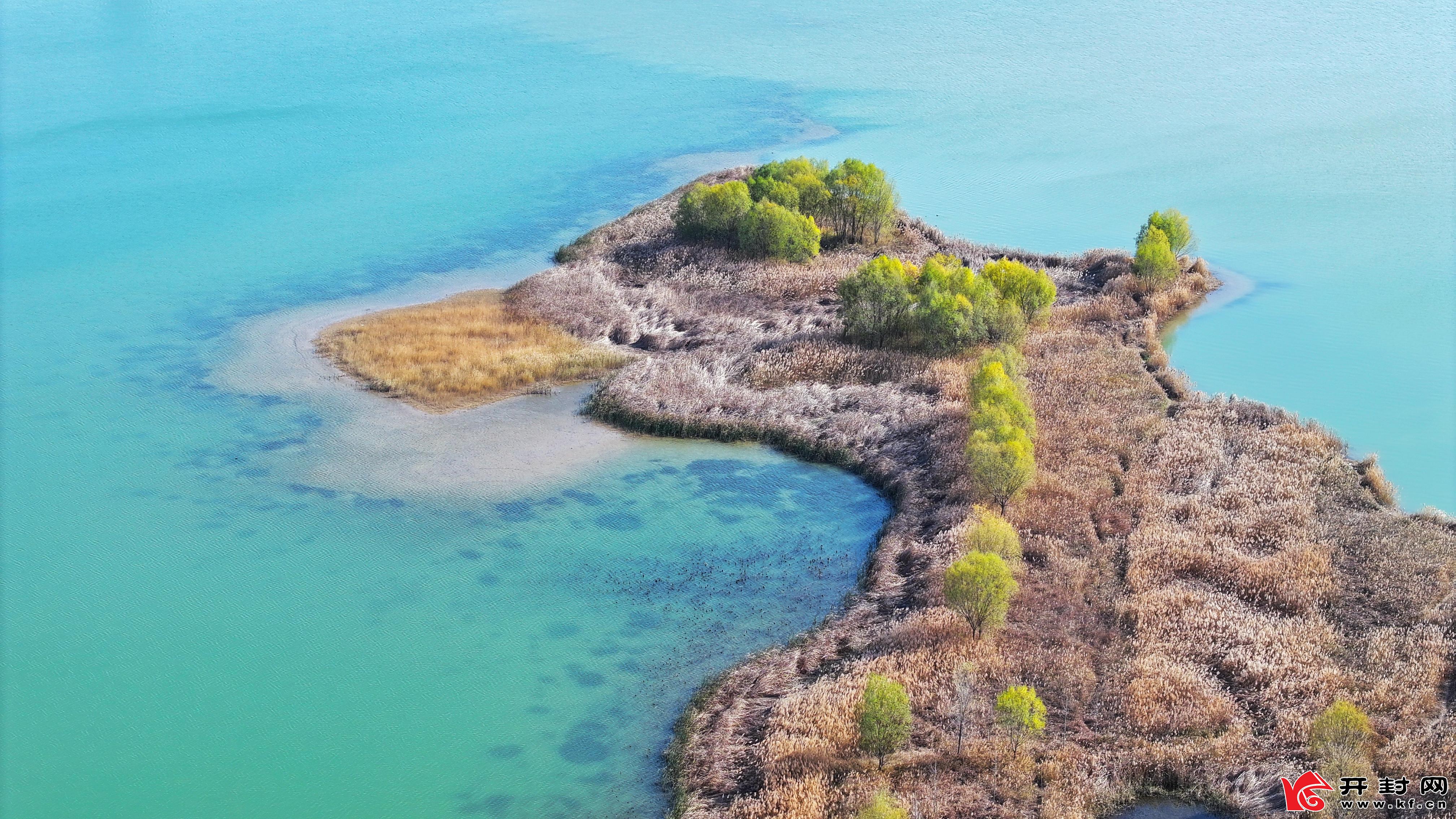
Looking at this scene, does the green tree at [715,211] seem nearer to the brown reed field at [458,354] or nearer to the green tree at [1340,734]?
the brown reed field at [458,354]

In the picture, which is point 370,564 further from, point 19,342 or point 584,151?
point 584,151

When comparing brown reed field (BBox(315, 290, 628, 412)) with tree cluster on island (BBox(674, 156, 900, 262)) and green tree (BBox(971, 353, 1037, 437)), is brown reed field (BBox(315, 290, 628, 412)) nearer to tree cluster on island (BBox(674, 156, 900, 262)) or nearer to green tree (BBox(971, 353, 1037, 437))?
tree cluster on island (BBox(674, 156, 900, 262))

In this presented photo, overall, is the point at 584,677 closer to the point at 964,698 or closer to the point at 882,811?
the point at 964,698

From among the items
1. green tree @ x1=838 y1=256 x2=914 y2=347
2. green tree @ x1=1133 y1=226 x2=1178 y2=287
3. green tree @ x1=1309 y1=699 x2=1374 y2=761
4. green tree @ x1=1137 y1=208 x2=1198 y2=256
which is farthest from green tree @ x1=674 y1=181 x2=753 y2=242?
green tree @ x1=1309 y1=699 x2=1374 y2=761

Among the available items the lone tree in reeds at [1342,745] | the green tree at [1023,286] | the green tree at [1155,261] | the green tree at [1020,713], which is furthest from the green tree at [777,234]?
the lone tree in reeds at [1342,745]

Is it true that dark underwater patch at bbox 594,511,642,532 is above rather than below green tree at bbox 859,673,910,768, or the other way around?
above
